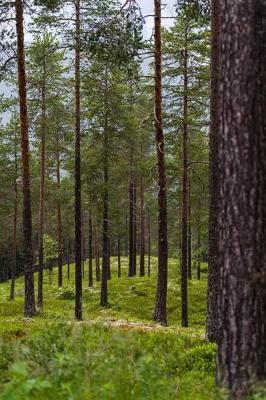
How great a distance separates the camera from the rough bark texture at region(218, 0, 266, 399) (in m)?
5.21

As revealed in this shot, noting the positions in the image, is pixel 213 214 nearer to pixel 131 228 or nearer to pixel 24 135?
pixel 24 135

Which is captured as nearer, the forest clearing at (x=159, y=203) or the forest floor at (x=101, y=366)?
the forest floor at (x=101, y=366)

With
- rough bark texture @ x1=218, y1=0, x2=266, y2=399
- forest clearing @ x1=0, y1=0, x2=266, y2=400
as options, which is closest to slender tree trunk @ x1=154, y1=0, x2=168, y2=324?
forest clearing @ x1=0, y1=0, x2=266, y2=400

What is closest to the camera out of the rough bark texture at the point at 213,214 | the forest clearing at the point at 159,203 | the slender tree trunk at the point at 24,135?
the forest clearing at the point at 159,203

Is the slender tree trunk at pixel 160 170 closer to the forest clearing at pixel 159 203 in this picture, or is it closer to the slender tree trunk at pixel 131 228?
the forest clearing at pixel 159 203

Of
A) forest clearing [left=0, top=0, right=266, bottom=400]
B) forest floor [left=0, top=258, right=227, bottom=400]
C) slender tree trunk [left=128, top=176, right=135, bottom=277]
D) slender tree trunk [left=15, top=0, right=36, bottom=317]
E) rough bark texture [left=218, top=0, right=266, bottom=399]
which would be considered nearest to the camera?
forest floor [left=0, top=258, right=227, bottom=400]

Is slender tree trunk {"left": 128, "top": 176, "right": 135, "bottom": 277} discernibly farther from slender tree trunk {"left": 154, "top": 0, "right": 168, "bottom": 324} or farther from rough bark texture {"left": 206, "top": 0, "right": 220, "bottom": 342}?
rough bark texture {"left": 206, "top": 0, "right": 220, "bottom": 342}

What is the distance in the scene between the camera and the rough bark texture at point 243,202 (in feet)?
17.1

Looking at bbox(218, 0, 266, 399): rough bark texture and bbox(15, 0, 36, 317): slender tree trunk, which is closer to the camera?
bbox(218, 0, 266, 399): rough bark texture

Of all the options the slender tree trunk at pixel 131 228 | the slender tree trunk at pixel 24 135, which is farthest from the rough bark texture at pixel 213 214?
the slender tree trunk at pixel 131 228

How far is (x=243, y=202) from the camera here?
5.27 m

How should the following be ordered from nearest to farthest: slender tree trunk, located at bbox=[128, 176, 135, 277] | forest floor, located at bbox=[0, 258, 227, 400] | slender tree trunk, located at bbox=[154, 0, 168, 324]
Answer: forest floor, located at bbox=[0, 258, 227, 400]
slender tree trunk, located at bbox=[154, 0, 168, 324]
slender tree trunk, located at bbox=[128, 176, 135, 277]

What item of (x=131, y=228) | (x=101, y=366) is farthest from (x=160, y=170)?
(x=131, y=228)

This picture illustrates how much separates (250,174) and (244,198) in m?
0.25
